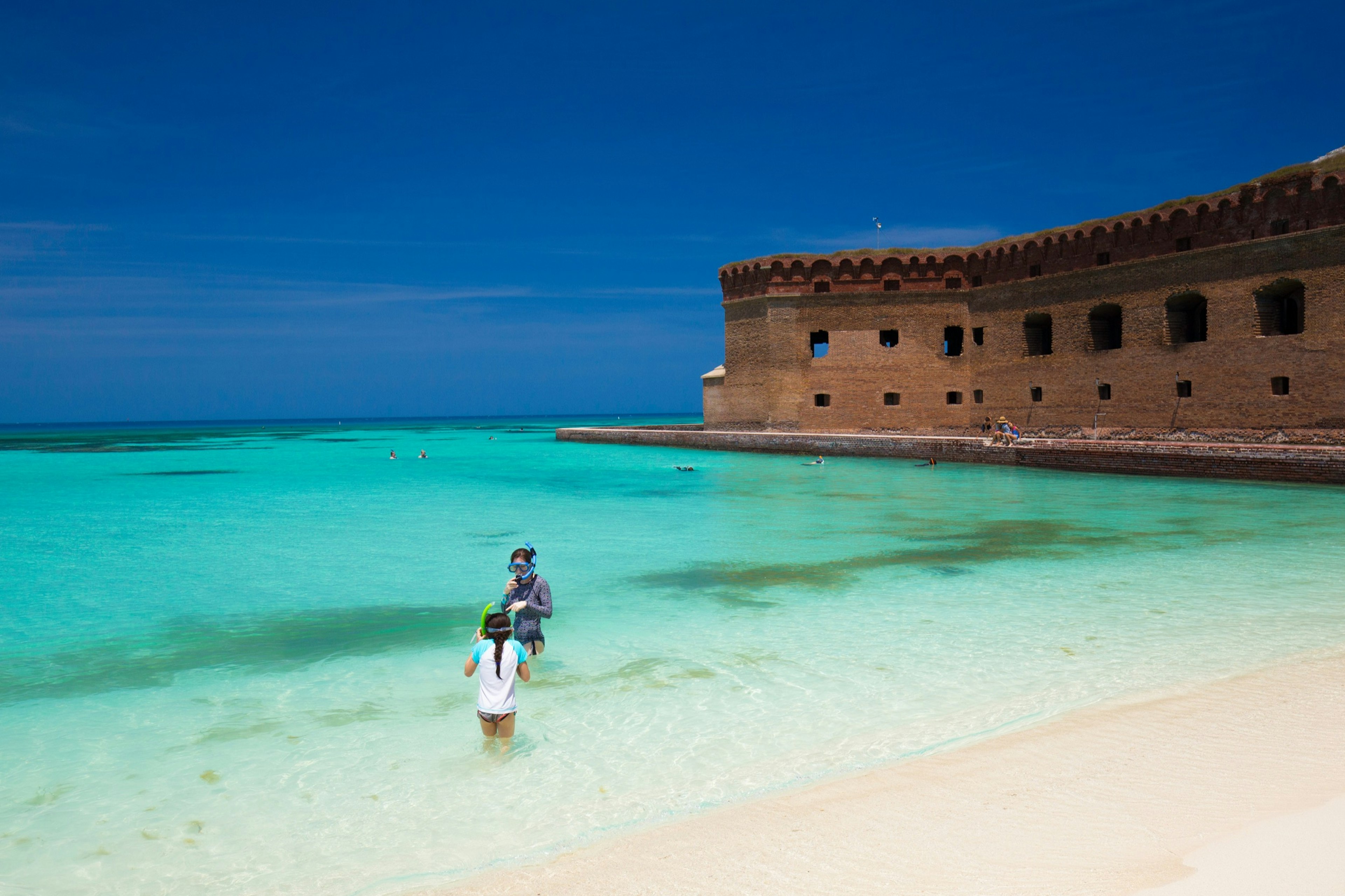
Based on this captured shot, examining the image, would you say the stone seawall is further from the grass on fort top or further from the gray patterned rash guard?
the gray patterned rash guard

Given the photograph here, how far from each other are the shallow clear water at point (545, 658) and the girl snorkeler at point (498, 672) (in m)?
0.15

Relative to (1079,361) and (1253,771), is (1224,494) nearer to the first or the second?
(1079,361)

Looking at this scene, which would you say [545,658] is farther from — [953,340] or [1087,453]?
[953,340]

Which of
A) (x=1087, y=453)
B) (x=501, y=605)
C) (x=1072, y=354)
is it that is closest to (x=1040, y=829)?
(x=501, y=605)

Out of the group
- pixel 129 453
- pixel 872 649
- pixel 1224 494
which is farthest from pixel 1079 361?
pixel 129 453

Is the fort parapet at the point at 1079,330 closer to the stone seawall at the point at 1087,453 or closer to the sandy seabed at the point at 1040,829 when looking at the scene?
the stone seawall at the point at 1087,453

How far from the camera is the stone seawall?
15164 millimetres

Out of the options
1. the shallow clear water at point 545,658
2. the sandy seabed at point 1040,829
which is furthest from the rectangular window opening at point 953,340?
the sandy seabed at point 1040,829

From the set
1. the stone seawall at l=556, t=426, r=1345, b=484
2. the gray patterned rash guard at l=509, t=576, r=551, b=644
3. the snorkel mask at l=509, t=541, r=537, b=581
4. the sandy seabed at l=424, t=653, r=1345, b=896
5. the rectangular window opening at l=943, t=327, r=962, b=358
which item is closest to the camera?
the sandy seabed at l=424, t=653, r=1345, b=896

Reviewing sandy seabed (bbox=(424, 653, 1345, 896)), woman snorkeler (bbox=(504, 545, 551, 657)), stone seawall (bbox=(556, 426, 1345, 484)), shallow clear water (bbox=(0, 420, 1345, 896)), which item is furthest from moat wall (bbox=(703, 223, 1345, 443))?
woman snorkeler (bbox=(504, 545, 551, 657))

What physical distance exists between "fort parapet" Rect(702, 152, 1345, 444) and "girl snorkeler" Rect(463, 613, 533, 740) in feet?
65.5

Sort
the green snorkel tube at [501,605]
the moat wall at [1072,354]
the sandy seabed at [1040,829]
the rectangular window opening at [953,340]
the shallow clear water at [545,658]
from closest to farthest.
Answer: the sandy seabed at [1040,829]
the shallow clear water at [545,658]
the green snorkel tube at [501,605]
the moat wall at [1072,354]
the rectangular window opening at [953,340]

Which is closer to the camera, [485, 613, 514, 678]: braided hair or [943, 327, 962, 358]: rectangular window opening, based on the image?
[485, 613, 514, 678]: braided hair

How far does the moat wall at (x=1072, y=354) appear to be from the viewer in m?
18.5
